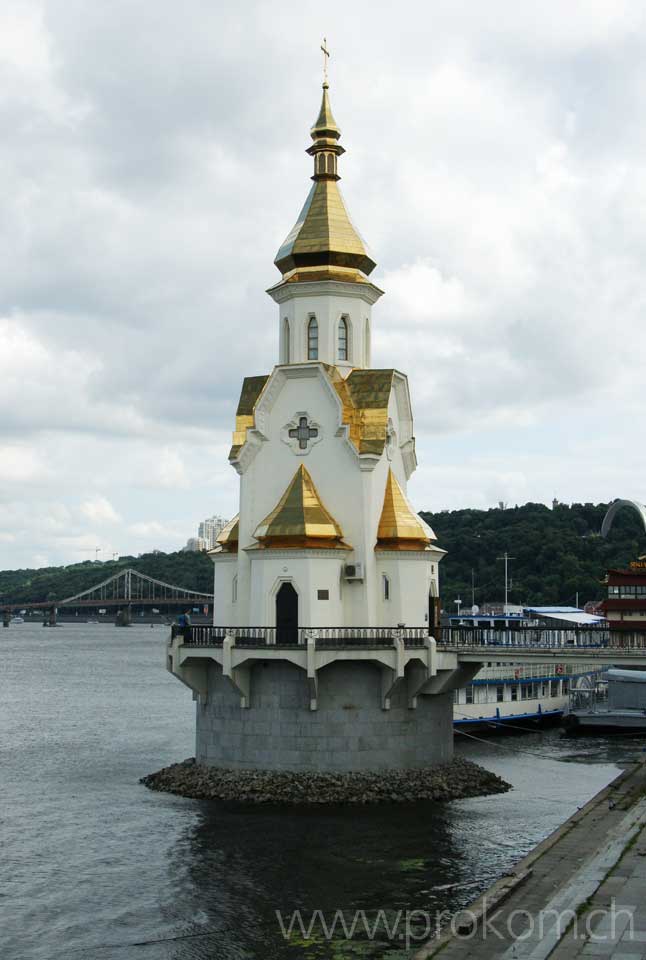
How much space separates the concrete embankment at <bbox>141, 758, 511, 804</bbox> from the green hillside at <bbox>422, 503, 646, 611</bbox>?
94434 millimetres

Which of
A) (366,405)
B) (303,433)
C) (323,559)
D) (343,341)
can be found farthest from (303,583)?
(343,341)

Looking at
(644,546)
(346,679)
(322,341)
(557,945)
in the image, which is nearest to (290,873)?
(346,679)

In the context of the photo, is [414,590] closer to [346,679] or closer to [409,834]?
[346,679]

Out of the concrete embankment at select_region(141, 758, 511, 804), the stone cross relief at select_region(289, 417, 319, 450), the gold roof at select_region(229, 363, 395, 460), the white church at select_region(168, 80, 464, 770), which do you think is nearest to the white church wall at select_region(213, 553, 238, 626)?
the white church at select_region(168, 80, 464, 770)

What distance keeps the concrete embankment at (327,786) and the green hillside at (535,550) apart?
310 feet

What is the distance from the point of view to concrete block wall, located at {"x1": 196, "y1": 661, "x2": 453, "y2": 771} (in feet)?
134

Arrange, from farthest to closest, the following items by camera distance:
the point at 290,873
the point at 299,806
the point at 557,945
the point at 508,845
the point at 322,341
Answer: the point at 322,341
the point at 299,806
the point at 508,845
the point at 290,873
the point at 557,945

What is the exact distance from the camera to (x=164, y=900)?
97.8 feet

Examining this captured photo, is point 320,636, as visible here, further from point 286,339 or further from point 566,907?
point 566,907

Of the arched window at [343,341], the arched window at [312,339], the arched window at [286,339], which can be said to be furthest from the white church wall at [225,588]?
the arched window at [343,341]

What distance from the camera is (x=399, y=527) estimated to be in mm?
43969

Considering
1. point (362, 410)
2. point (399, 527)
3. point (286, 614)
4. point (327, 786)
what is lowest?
point (327, 786)

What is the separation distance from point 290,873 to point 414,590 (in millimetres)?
14539

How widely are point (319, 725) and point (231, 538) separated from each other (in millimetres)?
8993
